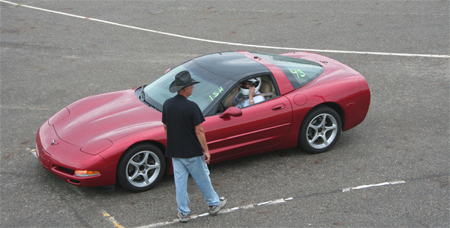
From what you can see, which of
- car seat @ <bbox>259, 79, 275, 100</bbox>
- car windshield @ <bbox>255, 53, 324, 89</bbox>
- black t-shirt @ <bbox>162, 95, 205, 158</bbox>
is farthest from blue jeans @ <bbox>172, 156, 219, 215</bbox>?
car windshield @ <bbox>255, 53, 324, 89</bbox>

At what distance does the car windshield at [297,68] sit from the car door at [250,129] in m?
0.43

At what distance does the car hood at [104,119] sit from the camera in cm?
534

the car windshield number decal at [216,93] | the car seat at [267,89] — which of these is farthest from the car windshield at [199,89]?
the car seat at [267,89]

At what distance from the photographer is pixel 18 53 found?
1093 centimetres

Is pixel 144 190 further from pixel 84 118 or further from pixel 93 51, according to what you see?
pixel 93 51

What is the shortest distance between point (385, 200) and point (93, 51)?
825 cm

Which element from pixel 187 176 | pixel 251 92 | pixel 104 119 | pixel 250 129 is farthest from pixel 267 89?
pixel 104 119

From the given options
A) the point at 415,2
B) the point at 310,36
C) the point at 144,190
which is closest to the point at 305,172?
the point at 144,190

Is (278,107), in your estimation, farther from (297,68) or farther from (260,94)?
(297,68)

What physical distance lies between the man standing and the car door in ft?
2.96

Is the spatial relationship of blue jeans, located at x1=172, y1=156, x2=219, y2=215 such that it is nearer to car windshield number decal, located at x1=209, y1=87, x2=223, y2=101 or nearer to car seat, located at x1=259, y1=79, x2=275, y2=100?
car windshield number decal, located at x1=209, y1=87, x2=223, y2=101

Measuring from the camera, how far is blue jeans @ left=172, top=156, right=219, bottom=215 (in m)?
4.62

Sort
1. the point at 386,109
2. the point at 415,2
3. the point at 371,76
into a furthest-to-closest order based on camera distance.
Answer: the point at 415,2, the point at 371,76, the point at 386,109

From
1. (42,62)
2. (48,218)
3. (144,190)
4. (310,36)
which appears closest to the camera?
(48,218)
